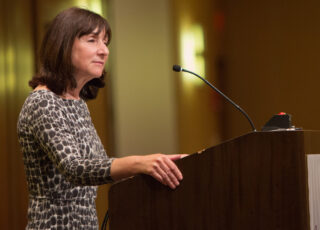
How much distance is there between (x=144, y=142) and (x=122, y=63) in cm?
64

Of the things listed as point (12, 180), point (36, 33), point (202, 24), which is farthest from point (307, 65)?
point (12, 180)

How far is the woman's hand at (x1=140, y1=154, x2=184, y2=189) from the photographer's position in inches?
44.1

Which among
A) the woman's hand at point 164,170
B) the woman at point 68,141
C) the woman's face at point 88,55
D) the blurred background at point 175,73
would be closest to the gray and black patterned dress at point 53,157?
the woman at point 68,141

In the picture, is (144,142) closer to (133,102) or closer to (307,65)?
(133,102)

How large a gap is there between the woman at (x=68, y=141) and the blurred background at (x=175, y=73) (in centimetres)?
195

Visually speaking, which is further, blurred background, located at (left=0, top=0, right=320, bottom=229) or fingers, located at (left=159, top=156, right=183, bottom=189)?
blurred background, located at (left=0, top=0, right=320, bottom=229)

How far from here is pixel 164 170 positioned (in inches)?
44.1

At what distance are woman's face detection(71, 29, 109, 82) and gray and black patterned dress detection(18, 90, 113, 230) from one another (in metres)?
0.13

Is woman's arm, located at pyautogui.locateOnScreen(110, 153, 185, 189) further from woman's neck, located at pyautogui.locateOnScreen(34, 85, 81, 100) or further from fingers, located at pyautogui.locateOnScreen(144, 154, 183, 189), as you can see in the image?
woman's neck, located at pyautogui.locateOnScreen(34, 85, 81, 100)

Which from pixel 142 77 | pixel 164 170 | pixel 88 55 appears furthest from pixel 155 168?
pixel 142 77

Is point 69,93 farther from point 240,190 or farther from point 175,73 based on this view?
point 175,73

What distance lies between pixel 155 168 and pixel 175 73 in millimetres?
2645

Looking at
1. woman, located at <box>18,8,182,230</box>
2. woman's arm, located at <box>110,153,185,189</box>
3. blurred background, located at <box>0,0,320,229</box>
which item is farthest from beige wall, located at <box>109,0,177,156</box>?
woman's arm, located at <box>110,153,185,189</box>

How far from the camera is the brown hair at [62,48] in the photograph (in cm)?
159
